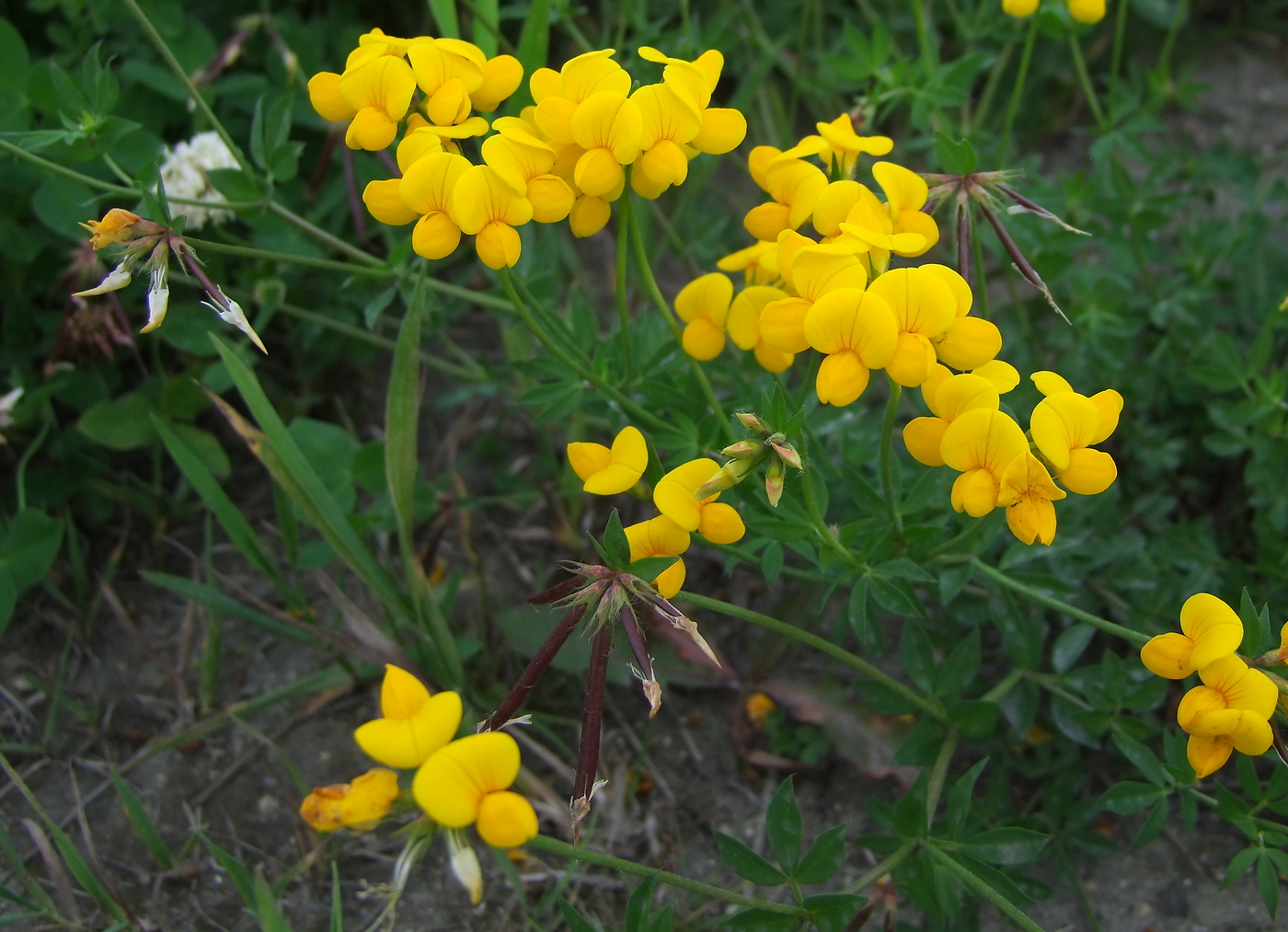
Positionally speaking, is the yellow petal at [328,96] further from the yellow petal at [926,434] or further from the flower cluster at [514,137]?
the yellow petal at [926,434]

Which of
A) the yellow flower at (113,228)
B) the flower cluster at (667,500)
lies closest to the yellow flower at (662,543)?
the flower cluster at (667,500)

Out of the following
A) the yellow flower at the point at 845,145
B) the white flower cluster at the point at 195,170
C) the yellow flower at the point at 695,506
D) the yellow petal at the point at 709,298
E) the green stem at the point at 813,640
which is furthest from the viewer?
the white flower cluster at the point at 195,170

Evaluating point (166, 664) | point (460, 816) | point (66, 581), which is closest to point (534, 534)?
point (166, 664)

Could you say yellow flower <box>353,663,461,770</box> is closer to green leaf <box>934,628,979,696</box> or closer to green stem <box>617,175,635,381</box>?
green stem <box>617,175,635,381</box>

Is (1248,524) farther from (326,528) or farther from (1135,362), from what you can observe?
(326,528)

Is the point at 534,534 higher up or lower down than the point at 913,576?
lower down

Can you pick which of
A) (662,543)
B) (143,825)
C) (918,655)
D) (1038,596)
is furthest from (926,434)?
(143,825)
